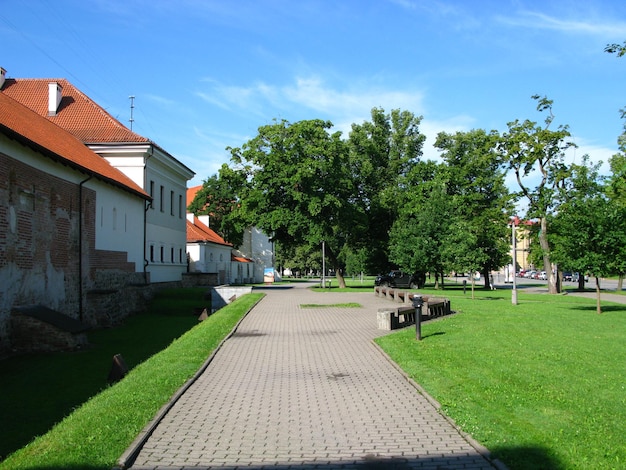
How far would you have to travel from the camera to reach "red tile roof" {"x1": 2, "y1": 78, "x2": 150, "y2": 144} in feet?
107

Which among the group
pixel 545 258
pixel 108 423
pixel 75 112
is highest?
pixel 75 112

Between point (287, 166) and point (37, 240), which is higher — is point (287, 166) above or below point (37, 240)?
above

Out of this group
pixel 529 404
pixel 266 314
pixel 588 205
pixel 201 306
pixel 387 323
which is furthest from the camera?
pixel 201 306

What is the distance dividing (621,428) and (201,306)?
24306 millimetres

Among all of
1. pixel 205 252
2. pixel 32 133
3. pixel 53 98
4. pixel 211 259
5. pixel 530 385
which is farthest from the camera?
pixel 211 259

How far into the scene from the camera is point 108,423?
6250 millimetres

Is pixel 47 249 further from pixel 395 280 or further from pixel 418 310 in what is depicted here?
pixel 395 280

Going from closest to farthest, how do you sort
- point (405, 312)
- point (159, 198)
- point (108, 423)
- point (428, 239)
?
1. point (108, 423)
2. point (405, 312)
3. point (428, 239)
4. point (159, 198)

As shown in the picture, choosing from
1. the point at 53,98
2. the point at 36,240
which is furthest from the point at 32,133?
the point at 53,98

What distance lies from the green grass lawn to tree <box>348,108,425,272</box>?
36.0 m

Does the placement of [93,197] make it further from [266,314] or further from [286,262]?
[286,262]

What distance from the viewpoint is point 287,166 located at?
1668 inches

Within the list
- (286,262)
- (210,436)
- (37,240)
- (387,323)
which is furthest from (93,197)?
(286,262)

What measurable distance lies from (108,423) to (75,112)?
104ft
